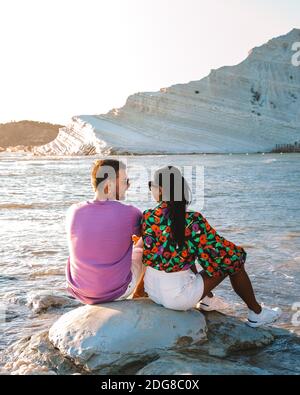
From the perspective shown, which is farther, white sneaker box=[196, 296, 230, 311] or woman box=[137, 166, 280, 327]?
white sneaker box=[196, 296, 230, 311]

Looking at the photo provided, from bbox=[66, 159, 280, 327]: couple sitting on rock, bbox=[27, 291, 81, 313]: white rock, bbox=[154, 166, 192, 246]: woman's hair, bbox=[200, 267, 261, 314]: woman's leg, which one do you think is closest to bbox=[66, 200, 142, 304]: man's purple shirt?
bbox=[66, 159, 280, 327]: couple sitting on rock

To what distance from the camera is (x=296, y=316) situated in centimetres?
396

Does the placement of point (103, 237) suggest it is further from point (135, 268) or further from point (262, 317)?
point (262, 317)

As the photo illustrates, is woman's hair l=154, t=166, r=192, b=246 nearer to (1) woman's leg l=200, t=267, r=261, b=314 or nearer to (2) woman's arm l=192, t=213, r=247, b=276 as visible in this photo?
(2) woman's arm l=192, t=213, r=247, b=276

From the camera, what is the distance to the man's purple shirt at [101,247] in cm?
336

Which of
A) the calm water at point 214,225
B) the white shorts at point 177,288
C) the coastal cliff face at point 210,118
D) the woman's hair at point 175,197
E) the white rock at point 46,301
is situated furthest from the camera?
the coastal cliff face at point 210,118

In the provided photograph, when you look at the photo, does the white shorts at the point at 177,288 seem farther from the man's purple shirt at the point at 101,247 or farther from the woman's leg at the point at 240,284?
the man's purple shirt at the point at 101,247

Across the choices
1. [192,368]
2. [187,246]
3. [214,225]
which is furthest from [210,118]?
[192,368]

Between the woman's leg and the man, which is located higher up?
the man

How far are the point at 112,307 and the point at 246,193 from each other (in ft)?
33.1

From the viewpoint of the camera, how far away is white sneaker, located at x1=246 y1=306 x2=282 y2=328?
3.60 m

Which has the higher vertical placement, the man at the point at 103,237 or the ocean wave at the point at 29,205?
the man at the point at 103,237

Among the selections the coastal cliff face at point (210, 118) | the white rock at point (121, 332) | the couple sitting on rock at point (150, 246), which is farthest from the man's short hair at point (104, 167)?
the coastal cliff face at point (210, 118)
